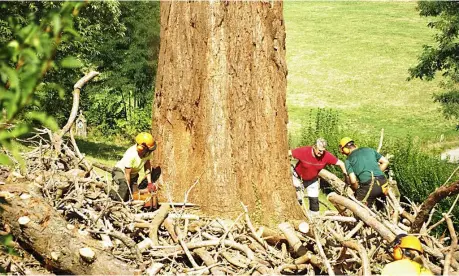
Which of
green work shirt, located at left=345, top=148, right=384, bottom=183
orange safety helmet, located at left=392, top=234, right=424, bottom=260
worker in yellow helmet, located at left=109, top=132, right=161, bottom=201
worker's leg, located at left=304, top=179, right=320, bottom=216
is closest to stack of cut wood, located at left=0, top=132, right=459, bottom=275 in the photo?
orange safety helmet, located at left=392, top=234, right=424, bottom=260

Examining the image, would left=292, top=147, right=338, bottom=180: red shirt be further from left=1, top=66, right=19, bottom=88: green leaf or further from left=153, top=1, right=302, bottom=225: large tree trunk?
left=1, top=66, right=19, bottom=88: green leaf

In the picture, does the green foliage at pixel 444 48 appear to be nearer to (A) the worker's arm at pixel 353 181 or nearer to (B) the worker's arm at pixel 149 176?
(A) the worker's arm at pixel 353 181

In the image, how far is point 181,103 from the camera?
7.53m

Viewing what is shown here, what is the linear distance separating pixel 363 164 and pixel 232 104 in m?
3.42

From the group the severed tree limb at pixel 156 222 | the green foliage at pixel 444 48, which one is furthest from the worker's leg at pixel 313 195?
the green foliage at pixel 444 48

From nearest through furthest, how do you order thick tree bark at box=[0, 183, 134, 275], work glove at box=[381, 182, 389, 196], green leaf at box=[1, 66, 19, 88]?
green leaf at box=[1, 66, 19, 88]
thick tree bark at box=[0, 183, 134, 275]
work glove at box=[381, 182, 389, 196]

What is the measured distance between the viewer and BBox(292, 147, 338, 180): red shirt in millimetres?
10156

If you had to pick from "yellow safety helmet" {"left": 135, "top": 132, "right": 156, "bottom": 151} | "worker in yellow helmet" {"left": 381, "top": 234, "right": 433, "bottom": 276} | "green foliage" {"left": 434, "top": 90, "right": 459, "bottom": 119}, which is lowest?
"green foliage" {"left": 434, "top": 90, "right": 459, "bottom": 119}

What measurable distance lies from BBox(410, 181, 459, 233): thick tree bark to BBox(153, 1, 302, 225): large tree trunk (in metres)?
1.33

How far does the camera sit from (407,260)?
5273 mm

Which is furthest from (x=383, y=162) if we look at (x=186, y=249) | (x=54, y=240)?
(x=54, y=240)

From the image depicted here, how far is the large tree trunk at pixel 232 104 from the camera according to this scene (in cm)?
718

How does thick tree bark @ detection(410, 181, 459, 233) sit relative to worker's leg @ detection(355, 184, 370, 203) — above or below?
above

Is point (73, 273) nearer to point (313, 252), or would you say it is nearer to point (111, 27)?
point (313, 252)
